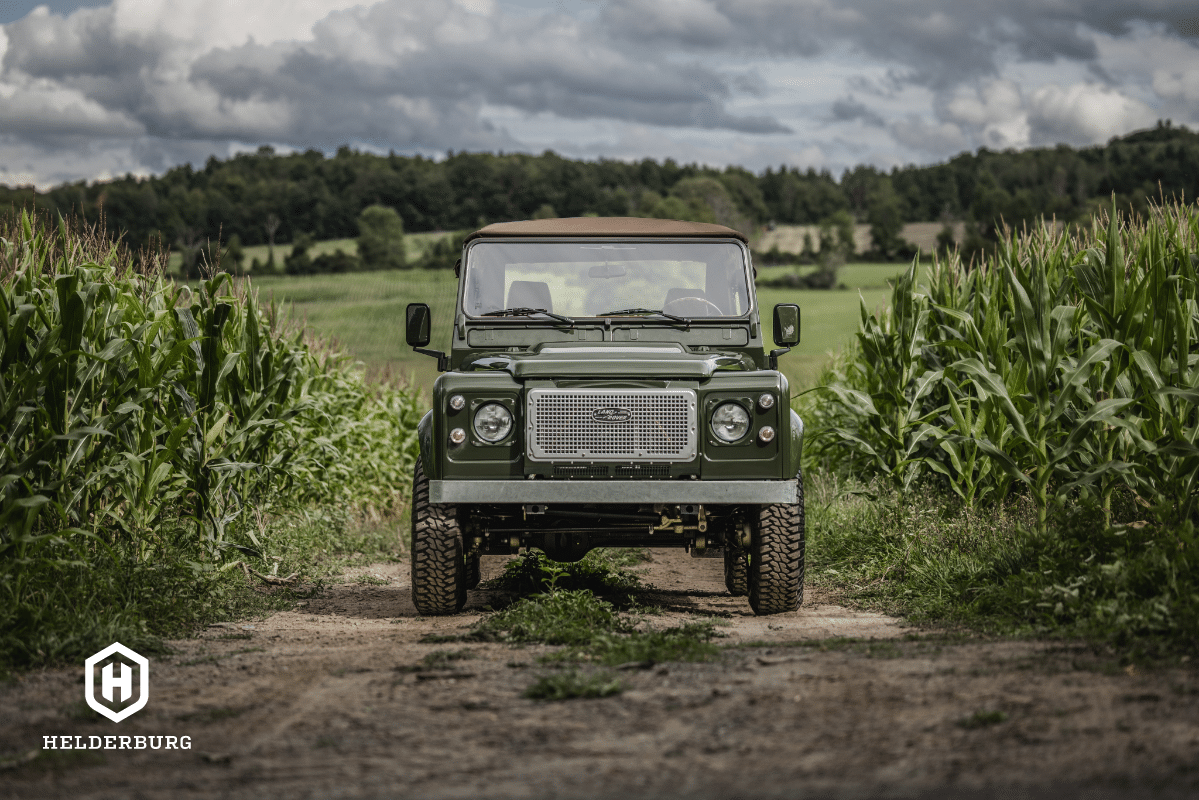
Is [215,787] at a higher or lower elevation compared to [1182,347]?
lower

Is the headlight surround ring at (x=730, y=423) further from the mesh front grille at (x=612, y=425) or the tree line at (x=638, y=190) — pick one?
the tree line at (x=638, y=190)

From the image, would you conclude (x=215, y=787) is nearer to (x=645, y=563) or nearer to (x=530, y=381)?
(x=530, y=381)

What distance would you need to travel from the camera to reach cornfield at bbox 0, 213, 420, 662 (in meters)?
5.73

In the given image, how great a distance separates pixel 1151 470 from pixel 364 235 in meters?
79.1

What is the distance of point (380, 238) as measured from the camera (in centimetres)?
7962

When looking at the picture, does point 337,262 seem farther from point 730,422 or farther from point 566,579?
point 730,422

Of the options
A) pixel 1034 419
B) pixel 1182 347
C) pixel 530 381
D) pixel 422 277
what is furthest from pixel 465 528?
pixel 422 277

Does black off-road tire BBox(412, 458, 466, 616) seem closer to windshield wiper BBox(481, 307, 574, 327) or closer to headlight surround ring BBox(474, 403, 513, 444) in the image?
headlight surround ring BBox(474, 403, 513, 444)

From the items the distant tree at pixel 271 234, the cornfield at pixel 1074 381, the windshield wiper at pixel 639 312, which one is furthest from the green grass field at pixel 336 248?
the windshield wiper at pixel 639 312

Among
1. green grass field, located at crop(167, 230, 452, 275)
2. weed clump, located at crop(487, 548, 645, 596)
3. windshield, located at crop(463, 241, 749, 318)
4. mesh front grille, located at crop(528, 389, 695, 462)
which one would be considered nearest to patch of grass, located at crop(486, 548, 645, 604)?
weed clump, located at crop(487, 548, 645, 596)

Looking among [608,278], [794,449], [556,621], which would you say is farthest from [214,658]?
[608,278]

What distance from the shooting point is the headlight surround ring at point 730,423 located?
595 cm

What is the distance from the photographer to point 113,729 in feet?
12.6

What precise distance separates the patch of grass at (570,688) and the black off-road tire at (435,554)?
2039 mm
